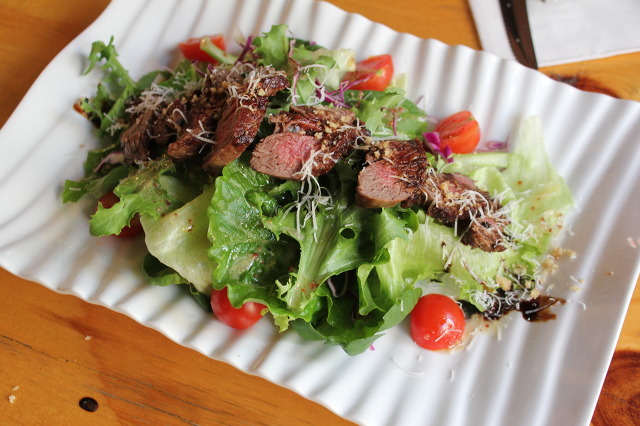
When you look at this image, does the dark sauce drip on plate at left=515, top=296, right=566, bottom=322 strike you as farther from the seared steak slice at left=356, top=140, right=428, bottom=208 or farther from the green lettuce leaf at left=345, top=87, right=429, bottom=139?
the green lettuce leaf at left=345, top=87, right=429, bottom=139

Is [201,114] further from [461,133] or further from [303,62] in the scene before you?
[461,133]

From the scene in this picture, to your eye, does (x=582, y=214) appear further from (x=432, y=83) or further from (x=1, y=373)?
(x=1, y=373)

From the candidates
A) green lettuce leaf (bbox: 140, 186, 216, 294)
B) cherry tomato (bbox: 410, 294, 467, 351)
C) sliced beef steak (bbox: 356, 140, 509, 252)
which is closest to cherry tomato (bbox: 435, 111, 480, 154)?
sliced beef steak (bbox: 356, 140, 509, 252)

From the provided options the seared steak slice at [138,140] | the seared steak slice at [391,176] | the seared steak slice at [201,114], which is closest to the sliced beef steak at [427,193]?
the seared steak slice at [391,176]

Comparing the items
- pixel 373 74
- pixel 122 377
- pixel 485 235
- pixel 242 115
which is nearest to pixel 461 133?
pixel 373 74

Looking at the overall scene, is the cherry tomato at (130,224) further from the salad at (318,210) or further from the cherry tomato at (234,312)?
the cherry tomato at (234,312)

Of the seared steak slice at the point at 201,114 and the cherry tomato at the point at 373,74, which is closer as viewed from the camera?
the seared steak slice at the point at 201,114
